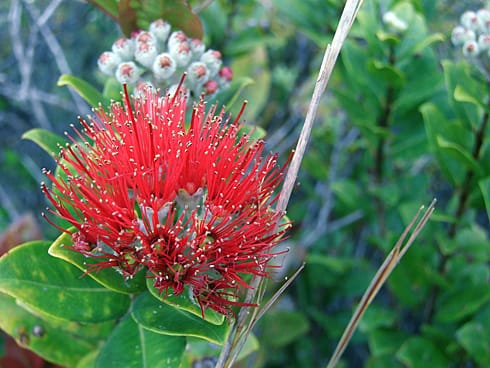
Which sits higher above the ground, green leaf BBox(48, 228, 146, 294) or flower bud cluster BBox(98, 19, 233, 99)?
flower bud cluster BBox(98, 19, 233, 99)

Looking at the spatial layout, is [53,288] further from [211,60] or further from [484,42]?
[484,42]

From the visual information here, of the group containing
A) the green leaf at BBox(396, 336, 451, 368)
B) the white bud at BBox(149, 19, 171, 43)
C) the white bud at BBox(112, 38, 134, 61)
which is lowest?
the green leaf at BBox(396, 336, 451, 368)

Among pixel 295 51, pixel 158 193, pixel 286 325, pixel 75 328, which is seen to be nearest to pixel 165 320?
pixel 158 193

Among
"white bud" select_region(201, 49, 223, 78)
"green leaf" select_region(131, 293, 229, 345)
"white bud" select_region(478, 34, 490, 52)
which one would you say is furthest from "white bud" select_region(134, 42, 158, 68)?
"white bud" select_region(478, 34, 490, 52)

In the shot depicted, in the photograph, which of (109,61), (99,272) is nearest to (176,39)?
(109,61)

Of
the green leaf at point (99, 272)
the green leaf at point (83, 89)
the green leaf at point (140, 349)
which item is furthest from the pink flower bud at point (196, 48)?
the green leaf at point (140, 349)

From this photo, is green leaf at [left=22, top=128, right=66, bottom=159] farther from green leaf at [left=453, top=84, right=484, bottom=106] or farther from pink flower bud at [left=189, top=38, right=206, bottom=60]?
green leaf at [left=453, top=84, right=484, bottom=106]

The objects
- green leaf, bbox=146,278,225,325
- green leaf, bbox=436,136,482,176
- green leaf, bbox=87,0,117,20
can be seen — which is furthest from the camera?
green leaf, bbox=436,136,482,176
